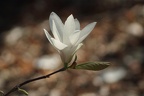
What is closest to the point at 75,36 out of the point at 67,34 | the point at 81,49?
the point at 67,34

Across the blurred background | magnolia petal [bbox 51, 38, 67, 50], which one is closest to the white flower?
magnolia petal [bbox 51, 38, 67, 50]

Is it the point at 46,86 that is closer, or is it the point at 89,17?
the point at 46,86

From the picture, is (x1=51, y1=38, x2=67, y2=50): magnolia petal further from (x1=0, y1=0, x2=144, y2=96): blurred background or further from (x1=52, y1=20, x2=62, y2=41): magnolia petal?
(x1=0, y1=0, x2=144, y2=96): blurred background

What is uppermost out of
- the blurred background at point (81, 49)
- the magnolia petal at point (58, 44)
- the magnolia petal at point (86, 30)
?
the magnolia petal at point (86, 30)

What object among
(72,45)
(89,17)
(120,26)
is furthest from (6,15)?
(72,45)

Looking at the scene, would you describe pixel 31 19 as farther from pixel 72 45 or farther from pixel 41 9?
pixel 72 45

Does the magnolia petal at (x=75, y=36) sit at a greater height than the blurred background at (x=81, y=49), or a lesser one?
greater

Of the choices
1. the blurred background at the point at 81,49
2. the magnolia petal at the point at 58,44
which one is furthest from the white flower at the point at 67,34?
the blurred background at the point at 81,49

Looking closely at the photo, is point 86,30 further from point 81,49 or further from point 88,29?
point 81,49

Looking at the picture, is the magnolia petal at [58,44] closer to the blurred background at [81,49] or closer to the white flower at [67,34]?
the white flower at [67,34]
